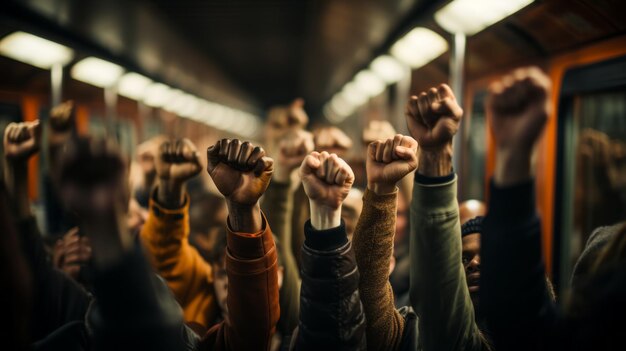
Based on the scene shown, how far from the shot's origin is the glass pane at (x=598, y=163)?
261 cm

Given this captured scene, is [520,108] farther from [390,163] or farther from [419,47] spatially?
[419,47]

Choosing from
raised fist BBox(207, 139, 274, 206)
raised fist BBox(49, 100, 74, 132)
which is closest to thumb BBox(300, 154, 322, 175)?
raised fist BBox(207, 139, 274, 206)

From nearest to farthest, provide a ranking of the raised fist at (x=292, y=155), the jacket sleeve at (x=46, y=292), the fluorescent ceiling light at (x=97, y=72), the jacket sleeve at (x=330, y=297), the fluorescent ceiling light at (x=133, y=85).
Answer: the jacket sleeve at (x=330, y=297)
the jacket sleeve at (x=46, y=292)
the raised fist at (x=292, y=155)
the fluorescent ceiling light at (x=97, y=72)
the fluorescent ceiling light at (x=133, y=85)

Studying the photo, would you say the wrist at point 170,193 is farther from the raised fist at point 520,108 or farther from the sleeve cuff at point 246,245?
the raised fist at point 520,108

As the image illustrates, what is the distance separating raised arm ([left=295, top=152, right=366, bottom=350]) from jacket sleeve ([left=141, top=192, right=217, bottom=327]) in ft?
2.40

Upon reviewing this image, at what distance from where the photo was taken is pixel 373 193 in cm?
124

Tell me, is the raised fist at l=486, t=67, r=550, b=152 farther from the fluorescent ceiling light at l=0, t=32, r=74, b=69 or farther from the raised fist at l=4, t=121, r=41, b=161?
the fluorescent ceiling light at l=0, t=32, r=74, b=69

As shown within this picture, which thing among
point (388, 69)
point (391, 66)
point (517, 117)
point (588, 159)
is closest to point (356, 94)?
point (388, 69)

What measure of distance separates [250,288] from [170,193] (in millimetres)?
670

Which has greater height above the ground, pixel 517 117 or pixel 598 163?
pixel 598 163

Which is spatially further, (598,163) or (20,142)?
(598,163)

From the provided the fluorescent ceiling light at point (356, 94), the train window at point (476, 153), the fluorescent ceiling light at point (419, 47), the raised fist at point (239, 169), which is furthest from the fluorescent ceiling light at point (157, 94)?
the raised fist at point (239, 169)

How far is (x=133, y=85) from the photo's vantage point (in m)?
6.88

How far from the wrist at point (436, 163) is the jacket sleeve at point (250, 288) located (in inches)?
17.9
